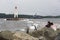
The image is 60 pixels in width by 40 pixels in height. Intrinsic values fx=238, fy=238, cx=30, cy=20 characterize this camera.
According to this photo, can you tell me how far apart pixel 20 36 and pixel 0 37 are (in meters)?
0.78

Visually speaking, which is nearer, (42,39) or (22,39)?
(22,39)

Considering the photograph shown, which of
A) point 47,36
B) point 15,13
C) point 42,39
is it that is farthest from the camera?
point 15,13

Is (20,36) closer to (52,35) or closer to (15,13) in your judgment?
(52,35)

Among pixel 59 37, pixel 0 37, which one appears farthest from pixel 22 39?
pixel 59 37

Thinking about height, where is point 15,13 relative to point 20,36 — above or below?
below

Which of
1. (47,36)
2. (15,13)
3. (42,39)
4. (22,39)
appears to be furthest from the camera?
(15,13)

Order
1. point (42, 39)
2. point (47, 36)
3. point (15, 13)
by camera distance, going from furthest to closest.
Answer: point (15, 13) < point (47, 36) < point (42, 39)

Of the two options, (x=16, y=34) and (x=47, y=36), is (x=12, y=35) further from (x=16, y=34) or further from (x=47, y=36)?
(x=47, y=36)

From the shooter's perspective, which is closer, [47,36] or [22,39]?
[22,39]

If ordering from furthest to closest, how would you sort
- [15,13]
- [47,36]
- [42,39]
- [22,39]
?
[15,13], [47,36], [42,39], [22,39]

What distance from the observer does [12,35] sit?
917 cm

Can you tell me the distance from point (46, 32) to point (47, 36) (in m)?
0.26

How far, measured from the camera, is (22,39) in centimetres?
893

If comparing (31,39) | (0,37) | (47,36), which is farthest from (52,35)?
(0,37)
